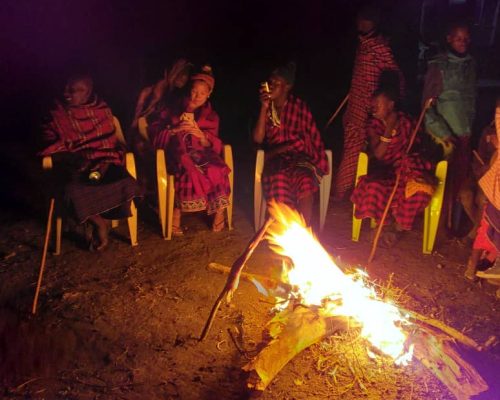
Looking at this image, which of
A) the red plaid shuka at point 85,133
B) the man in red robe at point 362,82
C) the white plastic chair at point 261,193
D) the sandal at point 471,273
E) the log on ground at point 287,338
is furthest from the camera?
the man in red robe at point 362,82

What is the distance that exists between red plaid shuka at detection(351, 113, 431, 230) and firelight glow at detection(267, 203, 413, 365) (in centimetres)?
97

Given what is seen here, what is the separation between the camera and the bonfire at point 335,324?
9.91ft

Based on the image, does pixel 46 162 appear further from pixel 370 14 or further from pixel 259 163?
pixel 370 14

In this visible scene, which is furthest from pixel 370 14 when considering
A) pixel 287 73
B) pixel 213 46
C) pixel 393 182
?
pixel 213 46

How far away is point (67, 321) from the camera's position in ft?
12.0

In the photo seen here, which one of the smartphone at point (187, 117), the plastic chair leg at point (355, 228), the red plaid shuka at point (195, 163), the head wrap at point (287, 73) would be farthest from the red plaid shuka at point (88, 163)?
the plastic chair leg at point (355, 228)

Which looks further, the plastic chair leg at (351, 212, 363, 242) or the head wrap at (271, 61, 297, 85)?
the plastic chair leg at (351, 212, 363, 242)

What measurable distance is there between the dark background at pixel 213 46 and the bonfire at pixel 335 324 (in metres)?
4.65

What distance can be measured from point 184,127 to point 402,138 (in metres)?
2.18

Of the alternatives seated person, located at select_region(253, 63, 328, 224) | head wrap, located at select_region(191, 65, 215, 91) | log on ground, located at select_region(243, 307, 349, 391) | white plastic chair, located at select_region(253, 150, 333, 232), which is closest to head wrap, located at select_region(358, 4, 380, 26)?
seated person, located at select_region(253, 63, 328, 224)

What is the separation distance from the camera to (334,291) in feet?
11.3

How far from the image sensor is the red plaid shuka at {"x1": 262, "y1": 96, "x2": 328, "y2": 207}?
15.7 feet

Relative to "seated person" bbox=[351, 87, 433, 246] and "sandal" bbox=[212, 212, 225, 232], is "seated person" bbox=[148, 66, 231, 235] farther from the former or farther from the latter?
"seated person" bbox=[351, 87, 433, 246]

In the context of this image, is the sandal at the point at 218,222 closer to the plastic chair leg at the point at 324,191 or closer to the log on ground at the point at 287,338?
the plastic chair leg at the point at 324,191
